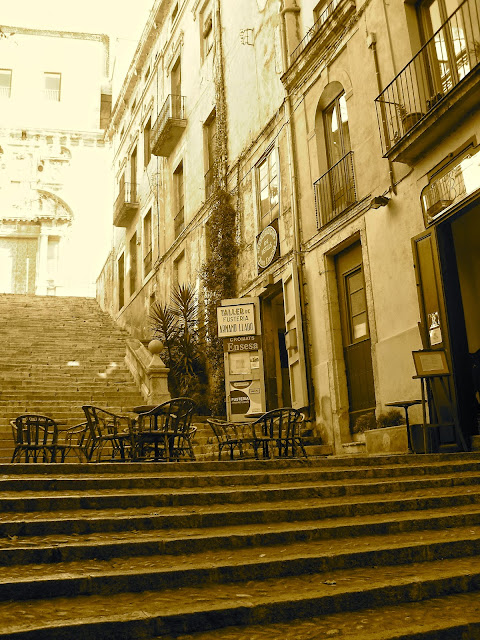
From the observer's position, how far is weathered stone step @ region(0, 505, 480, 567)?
387 cm

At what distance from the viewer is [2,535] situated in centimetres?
410

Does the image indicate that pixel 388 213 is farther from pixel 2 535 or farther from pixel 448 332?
Answer: pixel 2 535

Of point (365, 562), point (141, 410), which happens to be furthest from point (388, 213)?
point (365, 562)

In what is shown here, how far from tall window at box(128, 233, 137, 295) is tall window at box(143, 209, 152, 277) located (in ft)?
5.97

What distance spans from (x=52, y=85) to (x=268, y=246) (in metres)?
25.7

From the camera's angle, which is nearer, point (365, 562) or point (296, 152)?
point (365, 562)

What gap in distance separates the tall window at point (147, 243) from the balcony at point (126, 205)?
1.26 metres

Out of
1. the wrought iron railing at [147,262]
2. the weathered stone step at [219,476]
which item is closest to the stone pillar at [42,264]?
the wrought iron railing at [147,262]

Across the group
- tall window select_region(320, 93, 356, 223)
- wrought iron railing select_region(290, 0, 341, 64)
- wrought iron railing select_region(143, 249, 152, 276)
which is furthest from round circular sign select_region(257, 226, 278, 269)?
wrought iron railing select_region(143, 249, 152, 276)

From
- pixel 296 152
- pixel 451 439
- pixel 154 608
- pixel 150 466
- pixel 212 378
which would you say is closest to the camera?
pixel 154 608

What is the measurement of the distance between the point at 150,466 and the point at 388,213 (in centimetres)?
573

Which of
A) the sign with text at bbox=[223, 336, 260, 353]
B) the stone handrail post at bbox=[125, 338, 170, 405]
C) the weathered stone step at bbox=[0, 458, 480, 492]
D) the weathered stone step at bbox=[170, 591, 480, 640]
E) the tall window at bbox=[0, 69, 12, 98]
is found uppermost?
the tall window at bbox=[0, 69, 12, 98]

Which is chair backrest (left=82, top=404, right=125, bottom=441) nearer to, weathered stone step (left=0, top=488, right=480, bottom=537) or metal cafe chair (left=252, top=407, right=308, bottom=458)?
metal cafe chair (left=252, top=407, right=308, bottom=458)

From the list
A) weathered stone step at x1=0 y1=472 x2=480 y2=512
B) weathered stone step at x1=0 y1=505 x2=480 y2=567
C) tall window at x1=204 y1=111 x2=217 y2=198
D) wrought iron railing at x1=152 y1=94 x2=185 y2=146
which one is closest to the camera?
weathered stone step at x1=0 y1=505 x2=480 y2=567
